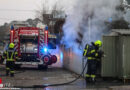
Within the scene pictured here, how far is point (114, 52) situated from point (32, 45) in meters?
6.98

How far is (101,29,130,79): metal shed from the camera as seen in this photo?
29.8ft

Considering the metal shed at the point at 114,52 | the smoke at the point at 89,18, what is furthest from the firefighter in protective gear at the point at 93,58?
the smoke at the point at 89,18

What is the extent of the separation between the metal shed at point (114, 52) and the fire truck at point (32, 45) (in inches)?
226

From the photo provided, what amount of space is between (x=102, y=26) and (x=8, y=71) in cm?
589

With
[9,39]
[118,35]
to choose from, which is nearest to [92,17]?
[118,35]

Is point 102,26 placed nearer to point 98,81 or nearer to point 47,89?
point 98,81

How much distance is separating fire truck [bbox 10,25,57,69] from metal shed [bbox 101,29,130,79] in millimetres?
5730

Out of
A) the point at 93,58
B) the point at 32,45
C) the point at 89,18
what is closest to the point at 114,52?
the point at 93,58

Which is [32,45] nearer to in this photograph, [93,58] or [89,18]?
[89,18]

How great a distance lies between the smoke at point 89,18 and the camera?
1236cm

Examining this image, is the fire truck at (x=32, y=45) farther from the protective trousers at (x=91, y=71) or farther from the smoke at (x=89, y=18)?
the protective trousers at (x=91, y=71)

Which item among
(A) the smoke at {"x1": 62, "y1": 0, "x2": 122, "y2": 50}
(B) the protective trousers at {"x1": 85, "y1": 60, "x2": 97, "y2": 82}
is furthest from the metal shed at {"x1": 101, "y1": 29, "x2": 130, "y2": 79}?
(A) the smoke at {"x1": 62, "y1": 0, "x2": 122, "y2": 50}

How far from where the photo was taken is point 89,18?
12.7 m

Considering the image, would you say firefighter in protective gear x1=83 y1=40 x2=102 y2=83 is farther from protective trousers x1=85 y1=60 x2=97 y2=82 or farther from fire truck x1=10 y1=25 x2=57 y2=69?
fire truck x1=10 y1=25 x2=57 y2=69
